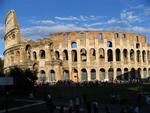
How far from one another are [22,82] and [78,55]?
106 feet

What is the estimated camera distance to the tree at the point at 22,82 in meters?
37.3

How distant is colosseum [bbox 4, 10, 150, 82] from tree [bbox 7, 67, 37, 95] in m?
26.1

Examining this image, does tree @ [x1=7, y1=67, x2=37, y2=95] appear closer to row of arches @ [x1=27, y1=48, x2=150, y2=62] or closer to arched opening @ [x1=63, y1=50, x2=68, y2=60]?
row of arches @ [x1=27, y1=48, x2=150, y2=62]

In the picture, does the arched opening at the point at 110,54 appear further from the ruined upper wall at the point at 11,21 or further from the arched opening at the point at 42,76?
the ruined upper wall at the point at 11,21

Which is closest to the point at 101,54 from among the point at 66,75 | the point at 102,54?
the point at 102,54

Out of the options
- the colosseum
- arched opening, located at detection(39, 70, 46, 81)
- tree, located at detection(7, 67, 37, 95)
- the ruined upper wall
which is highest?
the ruined upper wall

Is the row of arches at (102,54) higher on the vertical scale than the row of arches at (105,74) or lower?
higher

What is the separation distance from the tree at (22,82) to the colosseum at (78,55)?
26051mm

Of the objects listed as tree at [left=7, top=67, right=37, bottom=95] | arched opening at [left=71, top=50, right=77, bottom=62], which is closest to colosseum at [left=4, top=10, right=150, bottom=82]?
arched opening at [left=71, top=50, right=77, bottom=62]

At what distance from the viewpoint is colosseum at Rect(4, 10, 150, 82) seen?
217 feet

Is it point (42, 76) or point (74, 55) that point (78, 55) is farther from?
point (42, 76)

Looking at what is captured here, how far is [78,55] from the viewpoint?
69000 mm

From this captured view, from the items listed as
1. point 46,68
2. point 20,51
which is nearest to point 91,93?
point 46,68

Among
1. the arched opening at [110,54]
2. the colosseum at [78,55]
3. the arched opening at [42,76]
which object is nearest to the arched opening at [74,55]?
the colosseum at [78,55]
